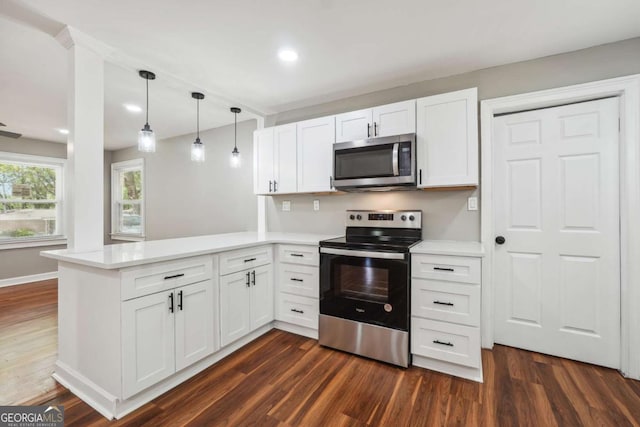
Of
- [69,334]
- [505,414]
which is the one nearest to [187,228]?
[69,334]

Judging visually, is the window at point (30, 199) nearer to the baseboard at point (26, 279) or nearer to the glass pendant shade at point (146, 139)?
the baseboard at point (26, 279)

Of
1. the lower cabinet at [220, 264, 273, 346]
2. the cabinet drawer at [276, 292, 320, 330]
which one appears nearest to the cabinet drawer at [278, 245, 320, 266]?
the lower cabinet at [220, 264, 273, 346]

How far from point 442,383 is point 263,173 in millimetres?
2546

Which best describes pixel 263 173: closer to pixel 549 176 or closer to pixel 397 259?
pixel 397 259

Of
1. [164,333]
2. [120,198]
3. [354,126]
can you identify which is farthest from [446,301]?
[120,198]

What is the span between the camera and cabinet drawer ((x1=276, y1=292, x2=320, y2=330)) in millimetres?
2549

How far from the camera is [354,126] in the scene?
8.69 ft

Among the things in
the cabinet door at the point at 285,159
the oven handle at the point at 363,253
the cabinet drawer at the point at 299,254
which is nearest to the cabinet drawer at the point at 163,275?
the cabinet drawer at the point at 299,254

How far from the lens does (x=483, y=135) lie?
7.84 feet

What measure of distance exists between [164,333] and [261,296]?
3.01 ft

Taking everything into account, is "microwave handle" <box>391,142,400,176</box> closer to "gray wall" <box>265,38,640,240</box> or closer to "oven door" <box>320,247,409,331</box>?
"gray wall" <box>265,38,640,240</box>

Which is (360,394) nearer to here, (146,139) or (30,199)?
(146,139)

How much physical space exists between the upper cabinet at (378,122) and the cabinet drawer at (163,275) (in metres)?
1.67

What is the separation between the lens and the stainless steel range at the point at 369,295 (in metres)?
2.09
